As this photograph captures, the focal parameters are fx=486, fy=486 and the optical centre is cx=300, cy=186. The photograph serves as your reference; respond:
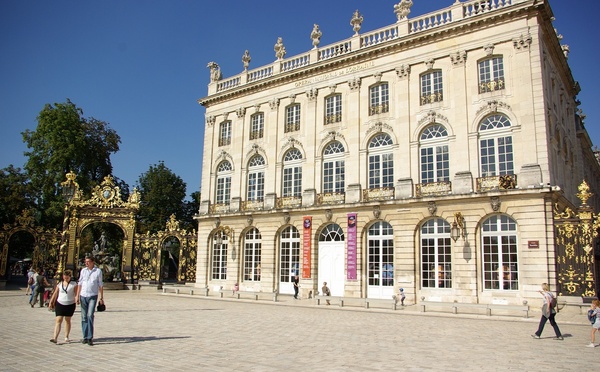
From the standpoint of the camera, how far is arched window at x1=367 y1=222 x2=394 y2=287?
24.4 meters

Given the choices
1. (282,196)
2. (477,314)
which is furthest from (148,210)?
(477,314)

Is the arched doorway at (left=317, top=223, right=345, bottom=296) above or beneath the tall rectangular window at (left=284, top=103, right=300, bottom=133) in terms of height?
beneath

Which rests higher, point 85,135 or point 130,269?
point 85,135

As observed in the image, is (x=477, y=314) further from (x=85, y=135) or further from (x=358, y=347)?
(x=85, y=135)

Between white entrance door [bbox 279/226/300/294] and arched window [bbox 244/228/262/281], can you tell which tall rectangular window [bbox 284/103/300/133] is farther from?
arched window [bbox 244/228/262/281]

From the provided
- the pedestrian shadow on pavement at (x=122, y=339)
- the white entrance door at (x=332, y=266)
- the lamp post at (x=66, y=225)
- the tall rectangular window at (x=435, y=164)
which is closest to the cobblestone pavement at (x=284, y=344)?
the pedestrian shadow on pavement at (x=122, y=339)

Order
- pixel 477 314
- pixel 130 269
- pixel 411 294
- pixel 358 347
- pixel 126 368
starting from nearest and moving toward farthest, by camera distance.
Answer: pixel 126 368 → pixel 358 347 → pixel 477 314 → pixel 411 294 → pixel 130 269

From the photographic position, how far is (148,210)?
158 feet

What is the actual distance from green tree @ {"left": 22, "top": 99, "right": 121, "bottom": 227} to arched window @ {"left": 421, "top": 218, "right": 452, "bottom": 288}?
2830cm

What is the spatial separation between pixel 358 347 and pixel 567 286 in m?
13.0

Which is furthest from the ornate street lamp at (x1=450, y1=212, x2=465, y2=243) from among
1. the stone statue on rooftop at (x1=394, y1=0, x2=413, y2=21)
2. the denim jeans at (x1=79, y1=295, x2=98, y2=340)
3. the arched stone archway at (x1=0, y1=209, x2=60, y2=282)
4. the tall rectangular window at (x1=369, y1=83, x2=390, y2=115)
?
the arched stone archway at (x1=0, y1=209, x2=60, y2=282)

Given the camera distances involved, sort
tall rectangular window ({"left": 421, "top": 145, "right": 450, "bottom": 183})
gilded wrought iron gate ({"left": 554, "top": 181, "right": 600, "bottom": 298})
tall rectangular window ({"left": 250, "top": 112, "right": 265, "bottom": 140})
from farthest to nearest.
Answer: tall rectangular window ({"left": 250, "top": 112, "right": 265, "bottom": 140}) < tall rectangular window ({"left": 421, "top": 145, "right": 450, "bottom": 183}) < gilded wrought iron gate ({"left": 554, "top": 181, "right": 600, "bottom": 298})

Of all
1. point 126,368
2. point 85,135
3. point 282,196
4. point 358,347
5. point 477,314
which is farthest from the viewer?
point 85,135

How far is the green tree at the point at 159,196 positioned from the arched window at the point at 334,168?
25600 millimetres
